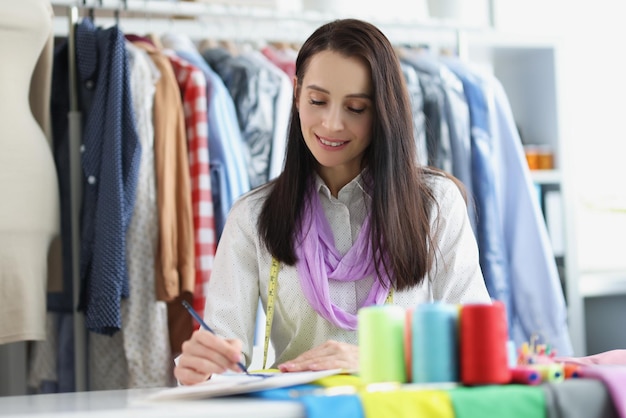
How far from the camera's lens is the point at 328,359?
1.49 meters

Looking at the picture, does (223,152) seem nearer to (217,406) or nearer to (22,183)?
(22,183)

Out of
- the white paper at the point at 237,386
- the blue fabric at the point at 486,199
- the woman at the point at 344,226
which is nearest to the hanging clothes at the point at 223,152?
the blue fabric at the point at 486,199

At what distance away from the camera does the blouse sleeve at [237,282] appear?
1.87m

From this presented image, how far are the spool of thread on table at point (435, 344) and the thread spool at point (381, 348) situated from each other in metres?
0.03

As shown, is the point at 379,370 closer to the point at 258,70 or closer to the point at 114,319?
the point at 114,319

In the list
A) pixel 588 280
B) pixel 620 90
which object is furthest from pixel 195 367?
pixel 620 90

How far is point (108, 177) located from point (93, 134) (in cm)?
15

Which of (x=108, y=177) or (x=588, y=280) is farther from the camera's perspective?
(x=588, y=280)

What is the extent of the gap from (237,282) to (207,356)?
460 mm

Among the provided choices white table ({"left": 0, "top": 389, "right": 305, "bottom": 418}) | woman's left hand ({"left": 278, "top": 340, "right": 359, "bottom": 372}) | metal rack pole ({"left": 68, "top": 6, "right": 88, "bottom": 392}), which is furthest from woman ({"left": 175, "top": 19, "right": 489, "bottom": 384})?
metal rack pole ({"left": 68, "top": 6, "right": 88, "bottom": 392})

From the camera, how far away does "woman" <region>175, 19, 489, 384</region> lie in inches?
73.6

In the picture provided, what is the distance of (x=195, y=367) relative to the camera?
4.84ft

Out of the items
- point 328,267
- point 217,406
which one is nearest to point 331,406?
point 217,406

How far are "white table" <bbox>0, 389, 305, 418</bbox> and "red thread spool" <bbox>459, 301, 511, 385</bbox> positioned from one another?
9.3 inches
